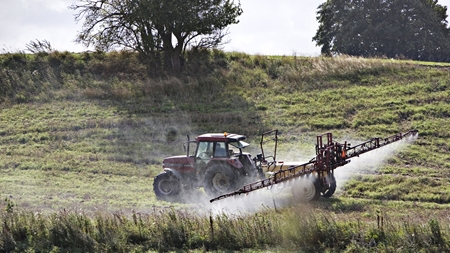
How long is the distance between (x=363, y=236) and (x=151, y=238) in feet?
16.0

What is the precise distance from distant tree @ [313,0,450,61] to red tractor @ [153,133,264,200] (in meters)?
33.7

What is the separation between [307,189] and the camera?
17750mm

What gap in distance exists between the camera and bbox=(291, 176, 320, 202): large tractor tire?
57.9 feet

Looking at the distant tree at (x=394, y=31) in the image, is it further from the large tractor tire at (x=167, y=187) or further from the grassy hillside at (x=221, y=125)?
the large tractor tire at (x=167, y=187)

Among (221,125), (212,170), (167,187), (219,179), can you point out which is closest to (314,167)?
(219,179)

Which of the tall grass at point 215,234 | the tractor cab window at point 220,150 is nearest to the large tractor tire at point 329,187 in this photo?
the tractor cab window at point 220,150

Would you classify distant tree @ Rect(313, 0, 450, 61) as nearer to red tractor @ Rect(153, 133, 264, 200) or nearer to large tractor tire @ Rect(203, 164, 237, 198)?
red tractor @ Rect(153, 133, 264, 200)

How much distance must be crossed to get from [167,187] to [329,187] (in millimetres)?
5234

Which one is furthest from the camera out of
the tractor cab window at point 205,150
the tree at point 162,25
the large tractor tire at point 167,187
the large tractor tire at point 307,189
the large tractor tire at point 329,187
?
the tree at point 162,25

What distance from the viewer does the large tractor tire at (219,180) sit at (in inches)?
711

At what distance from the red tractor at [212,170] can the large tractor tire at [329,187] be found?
204 centimetres

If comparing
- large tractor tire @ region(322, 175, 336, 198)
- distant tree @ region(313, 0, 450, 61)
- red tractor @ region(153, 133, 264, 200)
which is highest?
distant tree @ region(313, 0, 450, 61)

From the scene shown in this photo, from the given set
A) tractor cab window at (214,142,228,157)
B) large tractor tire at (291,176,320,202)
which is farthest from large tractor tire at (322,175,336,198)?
tractor cab window at (214,142,228,157)

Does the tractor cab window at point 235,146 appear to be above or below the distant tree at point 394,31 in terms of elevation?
below
